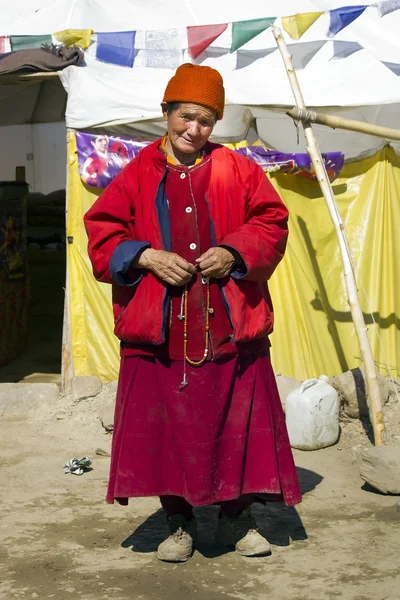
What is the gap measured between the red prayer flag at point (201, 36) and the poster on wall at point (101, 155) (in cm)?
74

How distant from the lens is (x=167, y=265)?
153 inches

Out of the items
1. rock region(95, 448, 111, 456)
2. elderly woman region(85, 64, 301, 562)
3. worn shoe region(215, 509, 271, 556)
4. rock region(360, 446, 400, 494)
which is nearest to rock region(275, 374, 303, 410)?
rock region(95, 448, 111, 456)

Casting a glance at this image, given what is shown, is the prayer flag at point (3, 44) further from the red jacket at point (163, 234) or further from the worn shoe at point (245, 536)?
the worn shoe at point (245, 536)

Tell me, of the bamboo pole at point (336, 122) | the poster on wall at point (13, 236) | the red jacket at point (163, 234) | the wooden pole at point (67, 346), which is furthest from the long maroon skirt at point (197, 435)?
the poster on wall at point (13, 236)

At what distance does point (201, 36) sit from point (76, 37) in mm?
801

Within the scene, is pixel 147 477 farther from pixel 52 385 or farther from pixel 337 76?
pixel 337 76

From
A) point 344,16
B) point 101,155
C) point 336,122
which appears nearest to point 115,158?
point 101,155

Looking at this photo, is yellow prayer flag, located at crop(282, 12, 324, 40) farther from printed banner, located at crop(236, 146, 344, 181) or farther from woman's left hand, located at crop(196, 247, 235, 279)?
woman's left hand, located at crop(196, 247, 235, 279)

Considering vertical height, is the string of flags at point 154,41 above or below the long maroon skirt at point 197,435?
above

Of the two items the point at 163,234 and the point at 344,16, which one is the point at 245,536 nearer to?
the point at 163,234

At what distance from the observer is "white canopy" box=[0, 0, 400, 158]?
6559mm

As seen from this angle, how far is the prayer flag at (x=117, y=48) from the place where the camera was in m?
6.82

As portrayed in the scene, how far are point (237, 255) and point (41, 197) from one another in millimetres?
10534

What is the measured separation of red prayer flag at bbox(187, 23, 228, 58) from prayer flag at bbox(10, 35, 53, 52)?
3.01 feet
